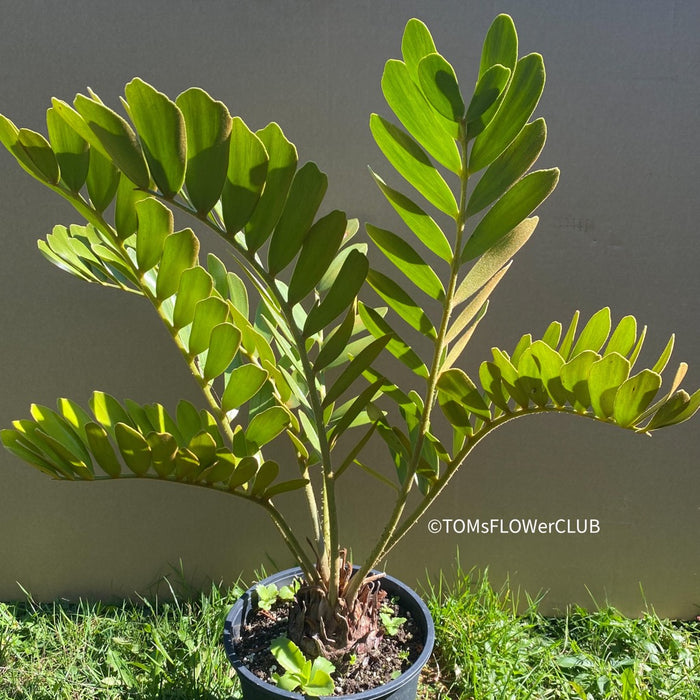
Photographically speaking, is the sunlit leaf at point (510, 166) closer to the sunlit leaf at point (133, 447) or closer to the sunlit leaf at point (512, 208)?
the sunlit leaf at point (512, 208)

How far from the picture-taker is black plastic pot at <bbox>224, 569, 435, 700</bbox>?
0.95 m

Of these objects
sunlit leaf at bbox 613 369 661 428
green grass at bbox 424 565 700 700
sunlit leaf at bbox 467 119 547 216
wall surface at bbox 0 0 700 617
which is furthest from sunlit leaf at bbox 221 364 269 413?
green grass at bbox 424 565 700 700

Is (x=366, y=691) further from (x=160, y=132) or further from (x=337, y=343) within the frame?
(x=160, y=132)

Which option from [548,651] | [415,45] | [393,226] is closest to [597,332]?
[415,45]

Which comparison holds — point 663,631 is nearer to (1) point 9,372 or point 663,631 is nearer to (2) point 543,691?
(2) point 543,691

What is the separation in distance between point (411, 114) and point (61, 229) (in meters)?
0.63

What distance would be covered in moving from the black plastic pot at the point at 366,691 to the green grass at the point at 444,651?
0.27 meters

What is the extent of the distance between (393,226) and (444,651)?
39.6 inches

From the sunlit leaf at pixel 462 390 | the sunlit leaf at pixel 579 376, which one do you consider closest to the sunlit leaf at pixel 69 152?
the sunlit leaf at pixel 462 390

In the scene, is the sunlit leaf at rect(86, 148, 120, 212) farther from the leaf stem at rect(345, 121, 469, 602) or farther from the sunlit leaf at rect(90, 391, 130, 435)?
the leaf stem at rect(345, 121, 469, 602)

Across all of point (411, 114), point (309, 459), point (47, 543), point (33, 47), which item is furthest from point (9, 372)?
point (411, 114)

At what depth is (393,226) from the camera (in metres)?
1.41

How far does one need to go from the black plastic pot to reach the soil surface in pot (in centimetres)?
2

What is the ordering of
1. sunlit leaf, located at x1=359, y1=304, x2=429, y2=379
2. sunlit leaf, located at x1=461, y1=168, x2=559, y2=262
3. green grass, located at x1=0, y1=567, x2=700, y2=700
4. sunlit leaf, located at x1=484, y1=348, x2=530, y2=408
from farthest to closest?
1. green grass, located at x1=0, y1=567, x2=700, y2=700
2. sunlit leaf, located at x1=359, y1=304, x2=429, y2=379
3. sunlit leaf, located at x1=484, y1=348, x2=530, y2=408
4. sunlit leaf, located at x1=461, y1=168, x2=559, y2=262
